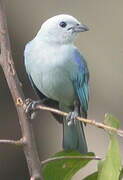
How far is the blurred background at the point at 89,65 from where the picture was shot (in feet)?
13.9

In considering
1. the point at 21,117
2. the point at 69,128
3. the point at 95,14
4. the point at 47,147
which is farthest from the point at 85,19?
the point at 21,117

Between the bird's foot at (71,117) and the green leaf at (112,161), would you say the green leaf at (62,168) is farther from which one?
the bird's foot at (71,117)

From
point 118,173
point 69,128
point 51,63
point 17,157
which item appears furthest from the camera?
point 17,157

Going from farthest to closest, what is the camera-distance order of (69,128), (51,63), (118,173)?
(69,128) < (51,63) < (118,173)

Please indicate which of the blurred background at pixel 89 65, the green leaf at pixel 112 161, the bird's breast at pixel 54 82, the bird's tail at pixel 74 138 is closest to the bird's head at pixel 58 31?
the bird's breast at pixel 54 82

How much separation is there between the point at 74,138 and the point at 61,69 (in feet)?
0.93

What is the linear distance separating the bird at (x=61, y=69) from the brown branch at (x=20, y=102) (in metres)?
0.76

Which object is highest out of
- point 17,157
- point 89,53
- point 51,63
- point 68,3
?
point 51,63

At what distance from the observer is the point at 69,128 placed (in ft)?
9.71

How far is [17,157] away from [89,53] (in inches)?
31.4

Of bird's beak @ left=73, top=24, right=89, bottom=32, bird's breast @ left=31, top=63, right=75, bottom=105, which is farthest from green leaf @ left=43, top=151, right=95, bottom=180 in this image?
bird's beak @ left=73, top=24, right=89, bottom=32

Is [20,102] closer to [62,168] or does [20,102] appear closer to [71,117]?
[62,168]

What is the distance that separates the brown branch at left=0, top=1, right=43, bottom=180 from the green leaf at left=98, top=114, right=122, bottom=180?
0.18 meters

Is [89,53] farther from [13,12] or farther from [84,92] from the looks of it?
[84,92]
